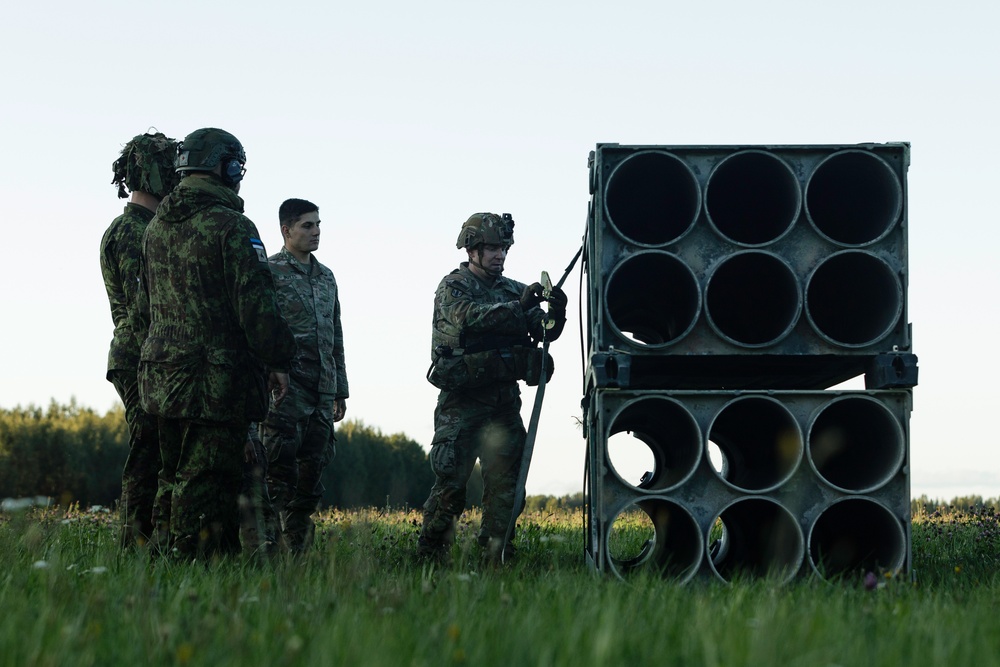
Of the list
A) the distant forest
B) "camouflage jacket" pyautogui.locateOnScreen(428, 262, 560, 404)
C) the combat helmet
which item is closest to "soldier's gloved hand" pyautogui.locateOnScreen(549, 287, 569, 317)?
"camouflage jacket" pyautogui.locateOnScreen(428, 262, 560, 404)

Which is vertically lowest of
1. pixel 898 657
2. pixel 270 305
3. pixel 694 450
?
pixel 898 657

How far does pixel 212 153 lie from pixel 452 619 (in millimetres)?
2822

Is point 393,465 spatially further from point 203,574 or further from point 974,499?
point 203,574

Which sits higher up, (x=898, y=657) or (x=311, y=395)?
(x=311, y=395)

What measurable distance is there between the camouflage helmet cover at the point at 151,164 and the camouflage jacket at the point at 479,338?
204 cm

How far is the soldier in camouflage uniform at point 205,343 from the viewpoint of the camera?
5070mm

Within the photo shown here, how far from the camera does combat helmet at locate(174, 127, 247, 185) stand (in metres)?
5.27

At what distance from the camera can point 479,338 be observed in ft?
23.8

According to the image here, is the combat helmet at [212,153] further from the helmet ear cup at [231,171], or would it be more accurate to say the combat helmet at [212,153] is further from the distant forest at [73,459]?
→ the distant forest at [73,459]

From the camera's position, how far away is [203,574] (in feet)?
15.0

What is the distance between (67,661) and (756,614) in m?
2.09

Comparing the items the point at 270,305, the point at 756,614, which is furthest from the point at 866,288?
the point at 270,305

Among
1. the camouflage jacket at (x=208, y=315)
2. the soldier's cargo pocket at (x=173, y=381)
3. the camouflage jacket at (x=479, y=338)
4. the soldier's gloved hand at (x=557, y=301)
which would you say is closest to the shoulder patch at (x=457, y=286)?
the camouflage jacket at (x=479, y=338)

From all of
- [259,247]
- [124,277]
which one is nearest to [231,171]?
[259,247]
